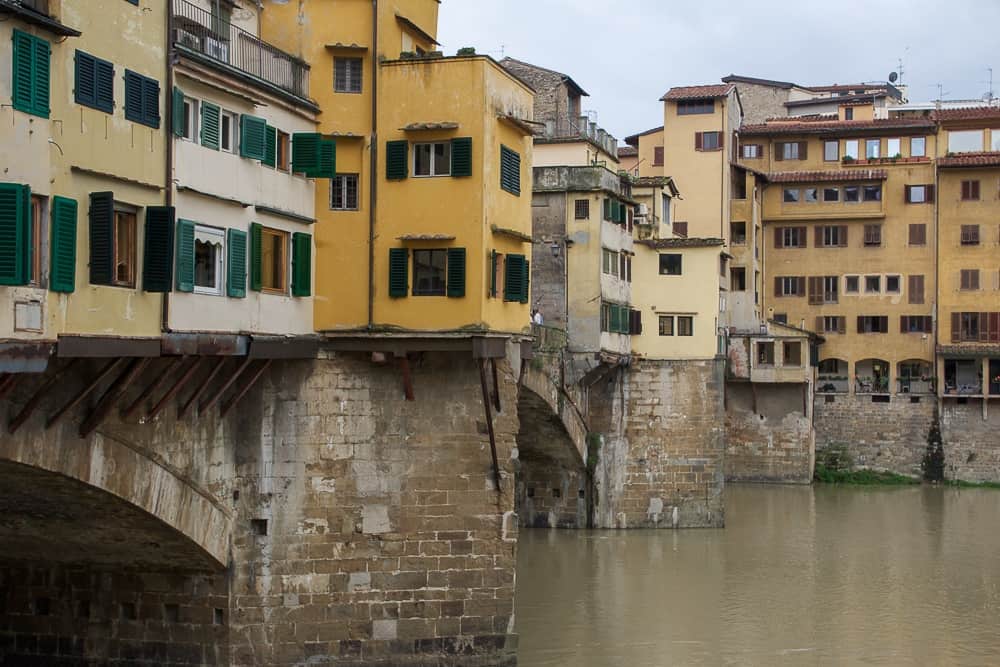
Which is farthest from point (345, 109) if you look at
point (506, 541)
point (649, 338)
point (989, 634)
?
point (649, 338)

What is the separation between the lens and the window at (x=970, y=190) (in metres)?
65.1

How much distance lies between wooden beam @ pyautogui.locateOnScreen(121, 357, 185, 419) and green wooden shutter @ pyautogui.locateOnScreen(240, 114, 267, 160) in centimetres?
366

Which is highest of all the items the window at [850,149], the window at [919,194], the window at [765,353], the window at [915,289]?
the window at [850,149]

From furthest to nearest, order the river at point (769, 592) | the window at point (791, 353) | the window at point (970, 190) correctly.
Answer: the window at point (970, 190) < the window at point (791, 353) < the river at point (769, 592)

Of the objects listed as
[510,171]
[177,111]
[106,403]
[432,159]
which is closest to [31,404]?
[106,403]

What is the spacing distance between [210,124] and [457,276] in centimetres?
517

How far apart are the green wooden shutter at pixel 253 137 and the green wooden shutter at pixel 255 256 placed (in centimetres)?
113

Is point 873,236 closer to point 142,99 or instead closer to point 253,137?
point 253,137

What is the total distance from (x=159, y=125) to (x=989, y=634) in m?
22.8

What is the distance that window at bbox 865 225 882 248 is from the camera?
66312 millimetres

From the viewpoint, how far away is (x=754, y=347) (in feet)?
203

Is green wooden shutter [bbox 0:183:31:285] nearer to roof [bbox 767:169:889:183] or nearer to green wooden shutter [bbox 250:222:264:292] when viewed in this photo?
green wooden shutter [bbox 250:222:264:292]

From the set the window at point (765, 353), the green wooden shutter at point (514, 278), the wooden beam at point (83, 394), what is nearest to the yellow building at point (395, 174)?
the green wooden shutter at point (514, 278)

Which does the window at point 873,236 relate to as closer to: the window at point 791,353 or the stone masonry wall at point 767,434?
the window at point 791,353
